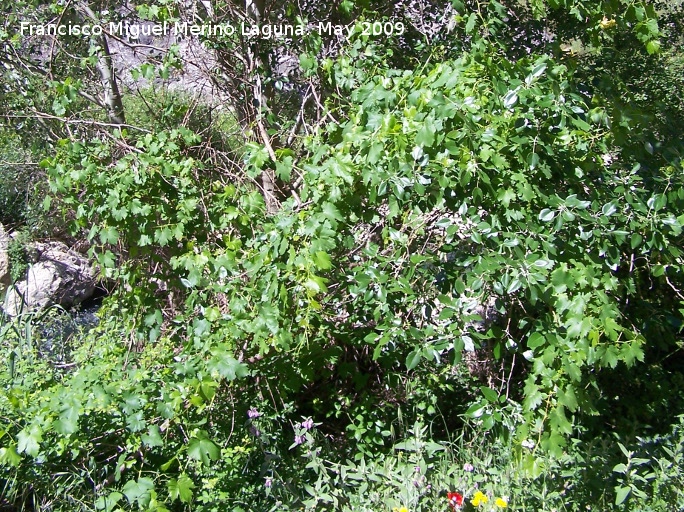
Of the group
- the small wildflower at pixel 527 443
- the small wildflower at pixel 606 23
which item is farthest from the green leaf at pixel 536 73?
the small wildflower at pixel 527 443

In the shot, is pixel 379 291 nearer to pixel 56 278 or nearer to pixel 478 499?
pixel 478 499

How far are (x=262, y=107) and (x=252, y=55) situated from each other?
315 mm

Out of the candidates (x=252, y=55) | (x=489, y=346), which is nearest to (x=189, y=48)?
(x=252, y=55)

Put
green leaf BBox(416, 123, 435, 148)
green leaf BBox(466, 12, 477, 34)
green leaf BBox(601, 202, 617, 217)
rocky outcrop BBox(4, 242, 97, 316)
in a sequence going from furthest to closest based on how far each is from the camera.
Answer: rocky outcrop BBox(4, 242, 97, 316), green leaf BBox(466, 12, 477, 34), green leaf BBox(601, 202, 617, 217), green leaf BBox(416, 123, 435, 148)

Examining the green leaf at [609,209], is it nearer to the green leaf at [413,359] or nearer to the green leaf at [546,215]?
the green leaf at [546,215]

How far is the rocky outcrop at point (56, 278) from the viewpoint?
589cm

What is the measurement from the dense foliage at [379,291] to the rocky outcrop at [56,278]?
2.40 metres

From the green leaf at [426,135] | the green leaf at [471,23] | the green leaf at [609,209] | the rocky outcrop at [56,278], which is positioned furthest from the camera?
the rocky outcrop at [56,278]

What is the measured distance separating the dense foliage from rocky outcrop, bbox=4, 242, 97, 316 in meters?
2.40

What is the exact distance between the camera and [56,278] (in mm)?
5996

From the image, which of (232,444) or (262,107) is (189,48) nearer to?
(262,107)

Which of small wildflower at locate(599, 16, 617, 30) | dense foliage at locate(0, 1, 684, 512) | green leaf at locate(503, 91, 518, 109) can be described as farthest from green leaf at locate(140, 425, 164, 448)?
small wildflower at locate(599, 16, 617, 30)

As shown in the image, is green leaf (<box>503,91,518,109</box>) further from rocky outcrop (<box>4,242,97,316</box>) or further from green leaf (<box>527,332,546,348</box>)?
rocky outcrop (<box>4,242,97,316</box>)

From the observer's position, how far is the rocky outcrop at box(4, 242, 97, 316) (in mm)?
5887
